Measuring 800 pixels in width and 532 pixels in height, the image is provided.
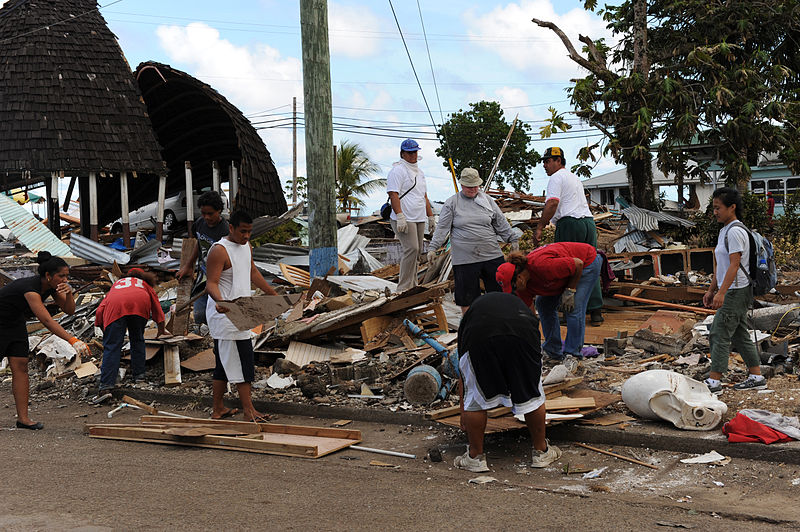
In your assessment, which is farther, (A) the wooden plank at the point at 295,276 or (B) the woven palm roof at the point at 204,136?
(B) the woven palm roof at the point at 204,136

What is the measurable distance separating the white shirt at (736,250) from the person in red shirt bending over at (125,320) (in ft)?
20.4

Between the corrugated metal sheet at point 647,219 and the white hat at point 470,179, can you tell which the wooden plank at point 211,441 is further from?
the corrugated metal sheet at point 647,219

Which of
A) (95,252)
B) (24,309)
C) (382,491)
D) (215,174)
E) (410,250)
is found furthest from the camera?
(215,174)

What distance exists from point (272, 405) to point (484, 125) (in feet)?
149

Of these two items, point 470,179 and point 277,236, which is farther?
point 277,236

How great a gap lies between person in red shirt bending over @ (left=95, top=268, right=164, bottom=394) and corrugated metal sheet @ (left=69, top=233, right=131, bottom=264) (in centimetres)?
811

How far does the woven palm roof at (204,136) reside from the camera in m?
18.7

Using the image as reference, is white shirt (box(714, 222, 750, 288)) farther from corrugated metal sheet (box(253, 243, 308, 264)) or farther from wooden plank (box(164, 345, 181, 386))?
corrugated metal sheet (box(253, 243, 308, 264))

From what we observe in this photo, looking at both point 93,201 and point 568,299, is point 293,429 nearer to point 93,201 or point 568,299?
point 568,299

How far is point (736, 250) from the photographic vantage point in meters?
6.39

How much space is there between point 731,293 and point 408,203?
422cm

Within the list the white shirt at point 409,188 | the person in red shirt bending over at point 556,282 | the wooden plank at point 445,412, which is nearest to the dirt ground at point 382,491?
the wooden plank at point 445,412

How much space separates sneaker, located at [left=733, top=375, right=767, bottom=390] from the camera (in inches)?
256

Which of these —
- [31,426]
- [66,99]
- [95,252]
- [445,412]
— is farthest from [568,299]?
[66,99]
